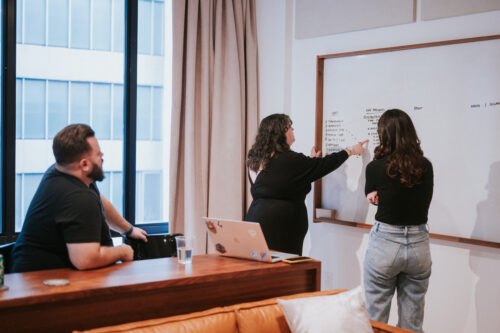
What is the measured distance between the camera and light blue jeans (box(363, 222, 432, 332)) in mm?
2523

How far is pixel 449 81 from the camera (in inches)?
116

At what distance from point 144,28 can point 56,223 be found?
2.23 m

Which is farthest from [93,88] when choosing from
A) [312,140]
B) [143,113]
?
[312,140]

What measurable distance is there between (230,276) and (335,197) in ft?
5.35

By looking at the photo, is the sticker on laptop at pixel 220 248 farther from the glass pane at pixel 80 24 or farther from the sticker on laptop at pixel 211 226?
the glass pane at pixel 80 24

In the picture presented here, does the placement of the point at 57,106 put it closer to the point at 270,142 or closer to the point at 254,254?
the point at 270,142

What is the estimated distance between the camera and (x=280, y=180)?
2871mm

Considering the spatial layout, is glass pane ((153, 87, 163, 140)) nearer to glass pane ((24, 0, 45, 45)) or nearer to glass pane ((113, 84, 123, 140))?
glass pane ((113, 84, 123, 140))

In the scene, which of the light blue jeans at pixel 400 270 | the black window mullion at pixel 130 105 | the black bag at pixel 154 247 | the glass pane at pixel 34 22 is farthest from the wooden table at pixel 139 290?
the glass pane at pixel 34 22

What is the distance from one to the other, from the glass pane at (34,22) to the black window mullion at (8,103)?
0.12 meters

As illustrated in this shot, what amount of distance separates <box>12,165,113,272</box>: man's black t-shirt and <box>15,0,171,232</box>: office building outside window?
5.10 ft

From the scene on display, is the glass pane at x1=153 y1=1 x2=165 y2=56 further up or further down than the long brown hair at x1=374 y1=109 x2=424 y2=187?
further up

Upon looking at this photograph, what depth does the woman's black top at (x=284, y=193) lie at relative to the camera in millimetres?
2873

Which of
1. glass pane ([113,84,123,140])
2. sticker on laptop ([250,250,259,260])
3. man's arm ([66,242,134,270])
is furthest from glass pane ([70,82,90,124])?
sticker on laptop ([250,250,259,260])
